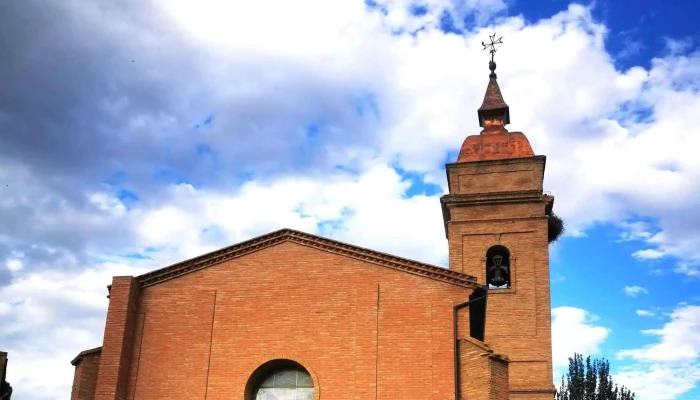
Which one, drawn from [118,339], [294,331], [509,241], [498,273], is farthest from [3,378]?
[509,241]

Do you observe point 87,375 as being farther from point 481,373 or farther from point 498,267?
point 498,267

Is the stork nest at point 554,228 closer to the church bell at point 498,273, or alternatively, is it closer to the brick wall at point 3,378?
the church bell at point 498,273

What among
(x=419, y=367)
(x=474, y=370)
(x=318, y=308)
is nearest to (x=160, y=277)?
(x=318, y=308)

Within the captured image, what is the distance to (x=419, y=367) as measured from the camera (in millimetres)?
16078

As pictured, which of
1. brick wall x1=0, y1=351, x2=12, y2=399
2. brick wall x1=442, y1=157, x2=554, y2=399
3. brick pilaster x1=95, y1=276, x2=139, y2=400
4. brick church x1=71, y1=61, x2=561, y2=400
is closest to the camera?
brick church x1=71, y1=61, x2=561, y2=400

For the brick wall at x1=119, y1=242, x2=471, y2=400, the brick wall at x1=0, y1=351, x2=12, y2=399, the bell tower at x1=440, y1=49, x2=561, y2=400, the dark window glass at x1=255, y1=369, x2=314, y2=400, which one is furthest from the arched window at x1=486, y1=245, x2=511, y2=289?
the brick wall at x1=0, y1=351, x2=12, y2=399

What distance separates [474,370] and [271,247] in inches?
216

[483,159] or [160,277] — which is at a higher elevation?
[483,159]

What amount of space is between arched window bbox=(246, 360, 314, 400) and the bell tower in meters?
7.74

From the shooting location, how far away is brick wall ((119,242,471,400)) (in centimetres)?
1616

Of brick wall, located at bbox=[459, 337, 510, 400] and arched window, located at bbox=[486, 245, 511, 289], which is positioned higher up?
arched window, located at bbox=[486, 245, 511, 289]

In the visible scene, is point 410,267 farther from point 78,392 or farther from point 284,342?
point 78,392

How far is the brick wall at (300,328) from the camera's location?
53.0 ft

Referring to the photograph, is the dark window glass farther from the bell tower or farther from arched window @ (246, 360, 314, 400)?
the bell tower
